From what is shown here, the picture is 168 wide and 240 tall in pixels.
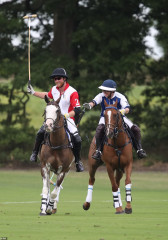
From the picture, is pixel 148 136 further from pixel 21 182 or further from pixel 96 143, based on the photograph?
pixel 96 143

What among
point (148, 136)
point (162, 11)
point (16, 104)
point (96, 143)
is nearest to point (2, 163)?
point (16, 104)

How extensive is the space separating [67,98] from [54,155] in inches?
48.0

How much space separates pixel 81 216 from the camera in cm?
1456

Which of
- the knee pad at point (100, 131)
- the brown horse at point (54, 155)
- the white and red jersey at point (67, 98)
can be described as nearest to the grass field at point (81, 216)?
the brown horse at point (54, 155)

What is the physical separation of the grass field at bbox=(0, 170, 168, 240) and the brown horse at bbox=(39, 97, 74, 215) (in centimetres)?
34

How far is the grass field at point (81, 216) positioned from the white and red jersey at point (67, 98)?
197 cm

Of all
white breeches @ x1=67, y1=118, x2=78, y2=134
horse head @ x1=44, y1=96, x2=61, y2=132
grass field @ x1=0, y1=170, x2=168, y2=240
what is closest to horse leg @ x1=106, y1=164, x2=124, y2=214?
grass field @ x1=0, y1=170, x2=168, y2=240

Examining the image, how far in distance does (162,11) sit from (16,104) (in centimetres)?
831

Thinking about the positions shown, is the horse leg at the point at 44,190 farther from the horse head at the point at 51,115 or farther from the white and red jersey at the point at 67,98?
the white and red jersey at the point at 67,98

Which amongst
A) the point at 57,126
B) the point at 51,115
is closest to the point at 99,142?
the point at 57,126

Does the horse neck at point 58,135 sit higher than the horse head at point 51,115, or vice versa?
the horse head at point 51,115

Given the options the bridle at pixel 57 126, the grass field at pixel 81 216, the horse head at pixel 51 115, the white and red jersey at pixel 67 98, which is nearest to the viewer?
the grass field at pixel 81 216

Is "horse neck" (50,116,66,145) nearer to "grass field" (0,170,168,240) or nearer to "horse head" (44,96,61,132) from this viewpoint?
"horse head" (44,96,61,132)

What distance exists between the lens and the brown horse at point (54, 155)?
15106mm
